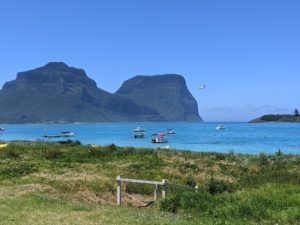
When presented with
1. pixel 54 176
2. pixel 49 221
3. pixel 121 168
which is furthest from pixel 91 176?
pixel 49 221

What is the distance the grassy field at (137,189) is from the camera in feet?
48.5

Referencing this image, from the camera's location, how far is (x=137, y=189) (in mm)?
25562

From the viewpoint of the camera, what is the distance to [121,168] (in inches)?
1244

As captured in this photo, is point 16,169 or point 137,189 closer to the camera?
point 137,189

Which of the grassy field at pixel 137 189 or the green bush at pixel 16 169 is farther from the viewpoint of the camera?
the green bush at pixel 16 169

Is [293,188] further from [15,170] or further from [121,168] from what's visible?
[15,170]

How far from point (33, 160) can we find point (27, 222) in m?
21.2

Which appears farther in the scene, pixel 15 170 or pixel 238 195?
pixel 15 170

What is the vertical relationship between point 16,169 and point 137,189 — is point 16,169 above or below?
above

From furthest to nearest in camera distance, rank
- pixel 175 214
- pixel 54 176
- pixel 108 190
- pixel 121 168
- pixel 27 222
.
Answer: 1. pixel 121 168
2. pixel 54 176
3. pixel 108 190
4. pixel 175 214
5. pixel 27 222

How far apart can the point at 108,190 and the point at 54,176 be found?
409cm

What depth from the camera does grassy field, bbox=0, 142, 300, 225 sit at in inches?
582

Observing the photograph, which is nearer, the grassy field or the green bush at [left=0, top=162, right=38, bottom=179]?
the grassy field

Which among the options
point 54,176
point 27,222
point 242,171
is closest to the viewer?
point 27,222
